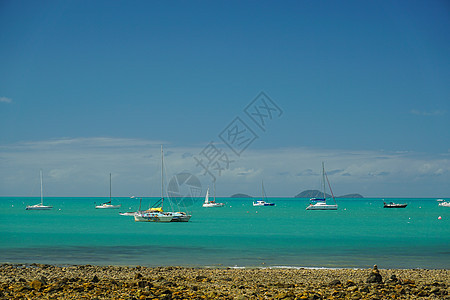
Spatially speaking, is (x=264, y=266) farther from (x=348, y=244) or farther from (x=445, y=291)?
(x=348, y=244)

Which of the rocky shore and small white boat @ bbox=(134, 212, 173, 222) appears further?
small white boat @ bbox=(134, 212, 173, 222)

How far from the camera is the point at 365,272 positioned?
23.7m

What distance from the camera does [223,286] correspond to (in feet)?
60.7

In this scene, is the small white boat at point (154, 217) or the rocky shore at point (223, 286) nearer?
the rocky shore at point (223, 286)

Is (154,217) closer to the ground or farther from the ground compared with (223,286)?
closer to the ground

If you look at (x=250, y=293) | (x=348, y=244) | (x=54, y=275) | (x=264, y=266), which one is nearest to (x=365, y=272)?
(x=264, y=266)

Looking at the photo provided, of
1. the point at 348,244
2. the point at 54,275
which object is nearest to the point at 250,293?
the point at 54,275

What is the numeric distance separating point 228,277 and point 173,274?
9.78 ft

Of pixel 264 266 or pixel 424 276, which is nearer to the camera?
pixel 424 276

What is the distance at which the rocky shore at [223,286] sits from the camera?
15781 millimetres

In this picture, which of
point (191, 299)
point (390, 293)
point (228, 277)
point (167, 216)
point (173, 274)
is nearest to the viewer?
point (191, 299)

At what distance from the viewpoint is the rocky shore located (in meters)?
15.8

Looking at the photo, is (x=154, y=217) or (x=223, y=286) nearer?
(x=223, y=286)

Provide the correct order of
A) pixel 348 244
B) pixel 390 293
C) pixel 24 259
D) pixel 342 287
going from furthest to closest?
pixel 348 244, pixel 24 259, pixel 342 287, pixel 390 293
